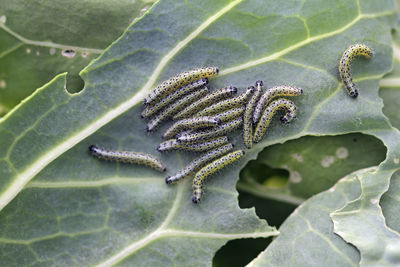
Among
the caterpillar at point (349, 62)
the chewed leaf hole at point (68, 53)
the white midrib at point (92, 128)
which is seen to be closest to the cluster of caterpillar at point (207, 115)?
the caterpillar at point (349, 62)

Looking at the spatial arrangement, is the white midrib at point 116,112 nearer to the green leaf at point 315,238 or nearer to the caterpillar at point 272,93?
the caterpillar at point 272,93

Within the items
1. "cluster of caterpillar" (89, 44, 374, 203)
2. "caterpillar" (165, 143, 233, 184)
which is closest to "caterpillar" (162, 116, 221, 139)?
"cluster of caterpillar" (89, 44, 374, 203)

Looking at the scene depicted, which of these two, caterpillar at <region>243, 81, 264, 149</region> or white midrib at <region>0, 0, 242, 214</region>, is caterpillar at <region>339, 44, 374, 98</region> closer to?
caterpillar at <region>243, 81, 264, 149</region>

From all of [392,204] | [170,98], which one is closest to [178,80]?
[170,98]

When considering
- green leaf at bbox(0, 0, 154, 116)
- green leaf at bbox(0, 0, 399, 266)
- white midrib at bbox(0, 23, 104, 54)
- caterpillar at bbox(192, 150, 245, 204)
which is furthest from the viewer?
white midrib at bbox(0, 23, 104, 54)

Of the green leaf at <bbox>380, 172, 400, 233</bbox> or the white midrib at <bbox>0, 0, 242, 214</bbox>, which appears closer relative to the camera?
the white midrib at <bbox>0, 0, 242, 214</bbox>

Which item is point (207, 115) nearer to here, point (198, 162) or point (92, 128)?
point (198, 162)
